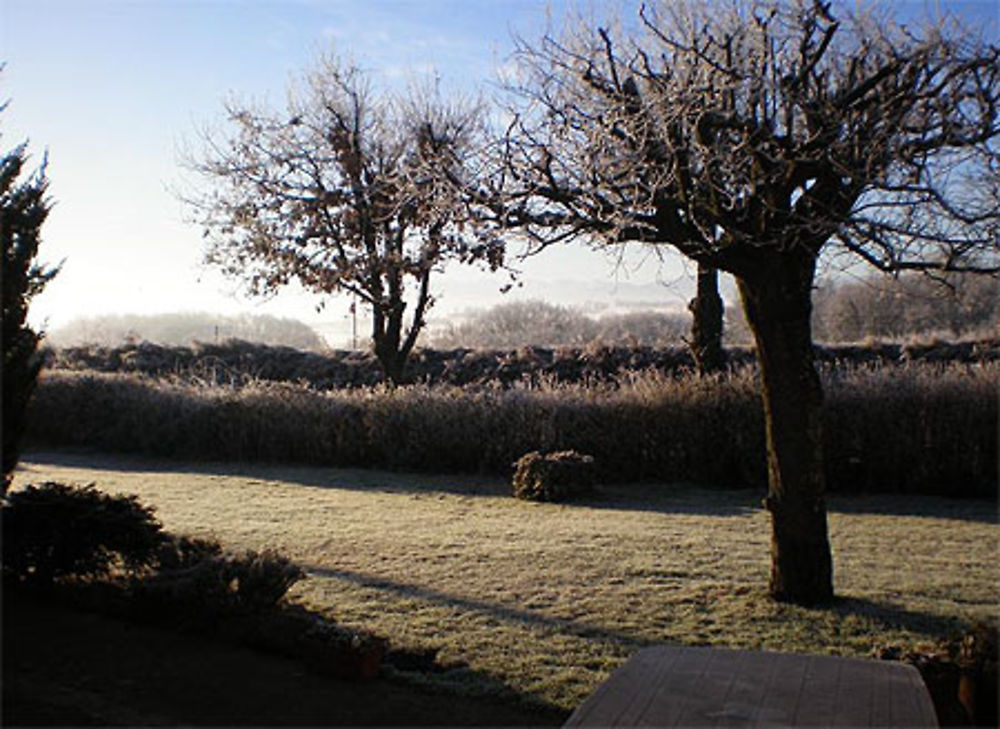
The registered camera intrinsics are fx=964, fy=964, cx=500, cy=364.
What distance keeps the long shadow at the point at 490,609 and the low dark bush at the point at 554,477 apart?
13.8 ft

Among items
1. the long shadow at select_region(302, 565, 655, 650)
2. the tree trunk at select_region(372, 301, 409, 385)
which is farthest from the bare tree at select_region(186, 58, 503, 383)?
the long shadow at select_region(302, 565, 655, 650)

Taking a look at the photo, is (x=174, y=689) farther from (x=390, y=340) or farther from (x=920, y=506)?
(x=390, y=340)

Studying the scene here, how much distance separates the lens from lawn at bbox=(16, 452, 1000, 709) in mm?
5633

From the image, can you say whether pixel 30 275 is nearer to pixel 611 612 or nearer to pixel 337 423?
pixel 611 612

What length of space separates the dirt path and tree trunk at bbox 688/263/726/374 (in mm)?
11196

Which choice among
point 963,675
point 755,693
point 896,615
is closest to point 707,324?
point 896,615

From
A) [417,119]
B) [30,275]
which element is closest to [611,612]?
[30,275]

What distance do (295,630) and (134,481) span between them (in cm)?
853

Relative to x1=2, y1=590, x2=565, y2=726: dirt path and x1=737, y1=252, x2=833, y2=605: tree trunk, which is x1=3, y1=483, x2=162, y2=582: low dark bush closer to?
x1=2, y1=590, x2=565, y2=726: dirt path

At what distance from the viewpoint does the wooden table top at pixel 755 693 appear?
2754 mm

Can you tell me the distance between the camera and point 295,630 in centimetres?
485

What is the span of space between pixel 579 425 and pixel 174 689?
917 cm

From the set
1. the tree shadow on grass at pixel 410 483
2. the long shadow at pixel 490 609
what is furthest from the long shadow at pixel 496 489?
the long shadow at pixel 490 609

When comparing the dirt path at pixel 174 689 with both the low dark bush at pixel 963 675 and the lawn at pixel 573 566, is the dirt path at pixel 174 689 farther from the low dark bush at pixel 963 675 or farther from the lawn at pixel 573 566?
the low dark bush at pixel 963 675
